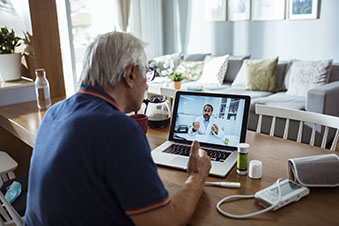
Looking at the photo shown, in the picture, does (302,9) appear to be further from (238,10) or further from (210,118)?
(210,118)

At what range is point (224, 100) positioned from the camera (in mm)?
1493

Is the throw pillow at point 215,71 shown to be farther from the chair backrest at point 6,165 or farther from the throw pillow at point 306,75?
the chair backrest at point 6,165

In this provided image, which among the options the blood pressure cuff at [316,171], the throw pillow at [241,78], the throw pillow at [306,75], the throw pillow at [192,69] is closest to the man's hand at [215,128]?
the blood pressure cuff at [316,171]

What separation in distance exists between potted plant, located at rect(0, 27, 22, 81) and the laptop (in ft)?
5.51

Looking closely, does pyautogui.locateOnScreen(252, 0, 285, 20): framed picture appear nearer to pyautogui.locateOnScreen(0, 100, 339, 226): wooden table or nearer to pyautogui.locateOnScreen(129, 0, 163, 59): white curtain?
pyautogui.locateOnScreen(129, 0, 163, 59): white curtain

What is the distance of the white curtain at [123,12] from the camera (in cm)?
541

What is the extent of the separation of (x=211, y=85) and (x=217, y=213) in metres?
3.72

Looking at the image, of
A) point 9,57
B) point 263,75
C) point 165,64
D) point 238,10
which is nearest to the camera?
point 9,57

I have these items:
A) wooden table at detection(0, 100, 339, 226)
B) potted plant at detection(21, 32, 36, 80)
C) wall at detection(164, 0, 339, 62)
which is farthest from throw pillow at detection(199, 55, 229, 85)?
wooden table at detection(0, 100, 339, 226)

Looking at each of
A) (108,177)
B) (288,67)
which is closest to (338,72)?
(288,67)

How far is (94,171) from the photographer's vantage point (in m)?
0.91

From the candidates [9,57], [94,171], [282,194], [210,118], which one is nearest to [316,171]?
[282,194]

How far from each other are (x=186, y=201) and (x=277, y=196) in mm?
299

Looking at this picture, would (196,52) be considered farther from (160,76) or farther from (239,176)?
(239,176)
